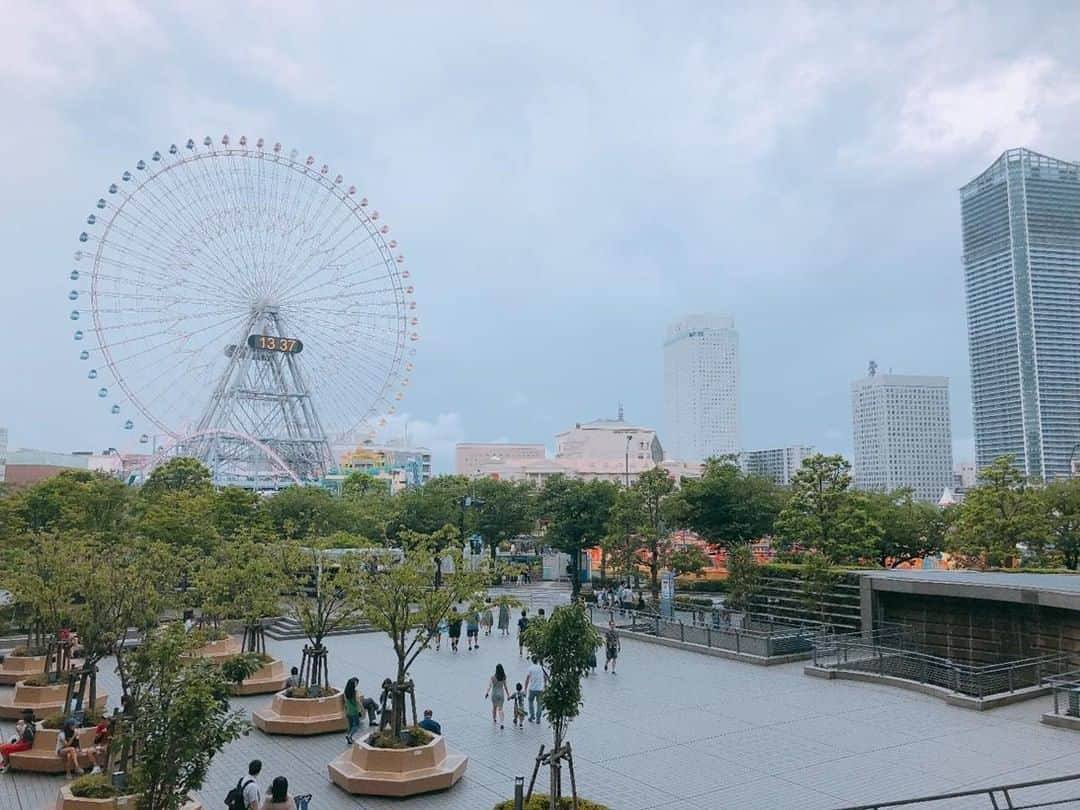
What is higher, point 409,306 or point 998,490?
point 409,306

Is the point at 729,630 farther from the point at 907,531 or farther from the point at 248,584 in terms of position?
the point at 907,531

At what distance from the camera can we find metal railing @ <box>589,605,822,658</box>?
24.0 m

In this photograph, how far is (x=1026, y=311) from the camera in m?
182

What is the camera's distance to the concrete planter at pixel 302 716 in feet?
53.2

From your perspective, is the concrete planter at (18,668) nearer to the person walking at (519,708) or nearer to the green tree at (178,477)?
the person walking at (519,708)

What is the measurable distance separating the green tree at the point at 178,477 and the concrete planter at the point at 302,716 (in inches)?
1208

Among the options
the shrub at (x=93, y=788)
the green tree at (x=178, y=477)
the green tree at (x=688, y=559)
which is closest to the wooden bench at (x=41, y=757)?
the shrub at (x=93, y=788)

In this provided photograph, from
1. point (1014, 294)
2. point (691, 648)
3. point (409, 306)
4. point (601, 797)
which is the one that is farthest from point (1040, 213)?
point (601, 797)

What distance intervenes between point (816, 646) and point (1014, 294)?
18904 cm

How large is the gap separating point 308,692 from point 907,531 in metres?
32.5

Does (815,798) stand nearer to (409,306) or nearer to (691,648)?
(691,648)

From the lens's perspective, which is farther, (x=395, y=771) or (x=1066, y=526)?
(x=1066, y=526)

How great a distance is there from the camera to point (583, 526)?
46094 millimetres

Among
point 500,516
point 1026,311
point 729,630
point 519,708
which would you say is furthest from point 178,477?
point 1026,311
